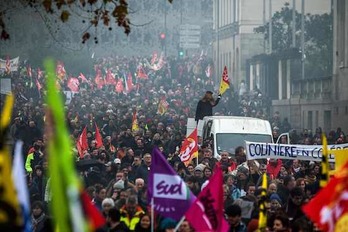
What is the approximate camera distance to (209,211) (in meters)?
12.3

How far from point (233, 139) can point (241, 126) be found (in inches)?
13.8

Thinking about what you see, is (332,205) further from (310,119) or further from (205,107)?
(310,119)

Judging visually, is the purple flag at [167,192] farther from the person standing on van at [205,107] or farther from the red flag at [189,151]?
the person standing on van at [205,107]

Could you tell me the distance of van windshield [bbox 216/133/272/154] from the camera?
26797 millimetres

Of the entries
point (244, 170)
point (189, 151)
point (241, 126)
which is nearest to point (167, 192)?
point (244, 170)

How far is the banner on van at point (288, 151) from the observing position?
20891 mm

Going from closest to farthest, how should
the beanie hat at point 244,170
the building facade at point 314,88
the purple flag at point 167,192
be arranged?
1. the purple flag at point 167,192
2. the beanie hat at point 244,170
3. the building facade at point 314,88

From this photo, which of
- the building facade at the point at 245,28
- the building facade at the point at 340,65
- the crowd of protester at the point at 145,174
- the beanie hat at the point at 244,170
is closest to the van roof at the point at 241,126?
the crowd of protester at the point at 145,174

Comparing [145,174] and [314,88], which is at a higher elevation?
[314,88]

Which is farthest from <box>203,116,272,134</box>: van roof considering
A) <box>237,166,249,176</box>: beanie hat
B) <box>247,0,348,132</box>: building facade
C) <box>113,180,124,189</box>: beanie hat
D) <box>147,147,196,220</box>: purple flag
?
<box>247,0,348,132</box>: building facade

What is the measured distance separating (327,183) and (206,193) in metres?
2.23

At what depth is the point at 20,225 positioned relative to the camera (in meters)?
7.45

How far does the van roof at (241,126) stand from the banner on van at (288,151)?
16.9 feet

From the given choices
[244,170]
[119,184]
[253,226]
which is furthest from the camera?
[244,170]
